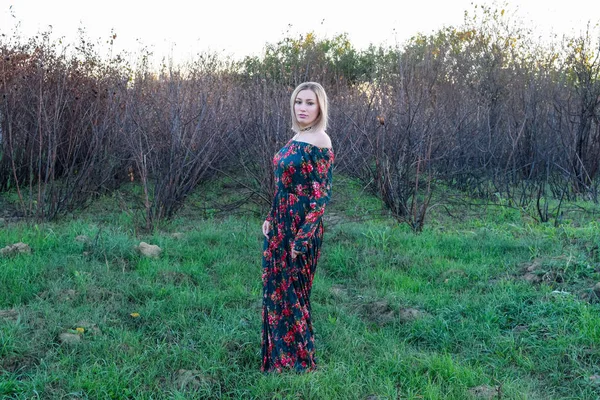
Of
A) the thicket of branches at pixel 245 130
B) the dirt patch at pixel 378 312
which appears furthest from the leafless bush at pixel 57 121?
the dirt patch at pixel 378 312

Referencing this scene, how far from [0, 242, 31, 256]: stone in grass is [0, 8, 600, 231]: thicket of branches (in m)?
1.60

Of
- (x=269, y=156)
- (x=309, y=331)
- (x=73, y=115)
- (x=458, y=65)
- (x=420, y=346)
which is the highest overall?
(x=458, y=65)

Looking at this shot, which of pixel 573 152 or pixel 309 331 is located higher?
pixel 573 152

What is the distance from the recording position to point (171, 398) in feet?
9.39

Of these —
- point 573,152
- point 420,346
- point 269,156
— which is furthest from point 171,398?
point 573,152

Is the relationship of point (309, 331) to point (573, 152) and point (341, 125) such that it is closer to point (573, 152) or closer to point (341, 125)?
point (341, 125)

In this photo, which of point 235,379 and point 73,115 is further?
point 73,115

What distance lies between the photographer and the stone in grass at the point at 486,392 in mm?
2908

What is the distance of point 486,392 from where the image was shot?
2.97 m

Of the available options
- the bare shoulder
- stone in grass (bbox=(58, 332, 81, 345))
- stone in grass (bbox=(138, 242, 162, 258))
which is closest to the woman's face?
the bare shoulder

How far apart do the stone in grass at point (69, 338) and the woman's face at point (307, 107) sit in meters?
1.93

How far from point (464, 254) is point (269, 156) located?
8.78ft

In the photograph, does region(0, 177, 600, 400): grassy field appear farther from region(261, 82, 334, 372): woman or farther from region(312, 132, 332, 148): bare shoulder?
region(312, 132, 332, 148): bare shoulder

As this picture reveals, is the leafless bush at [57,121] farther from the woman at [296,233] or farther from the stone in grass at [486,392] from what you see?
the stone in grass at [486,392]
